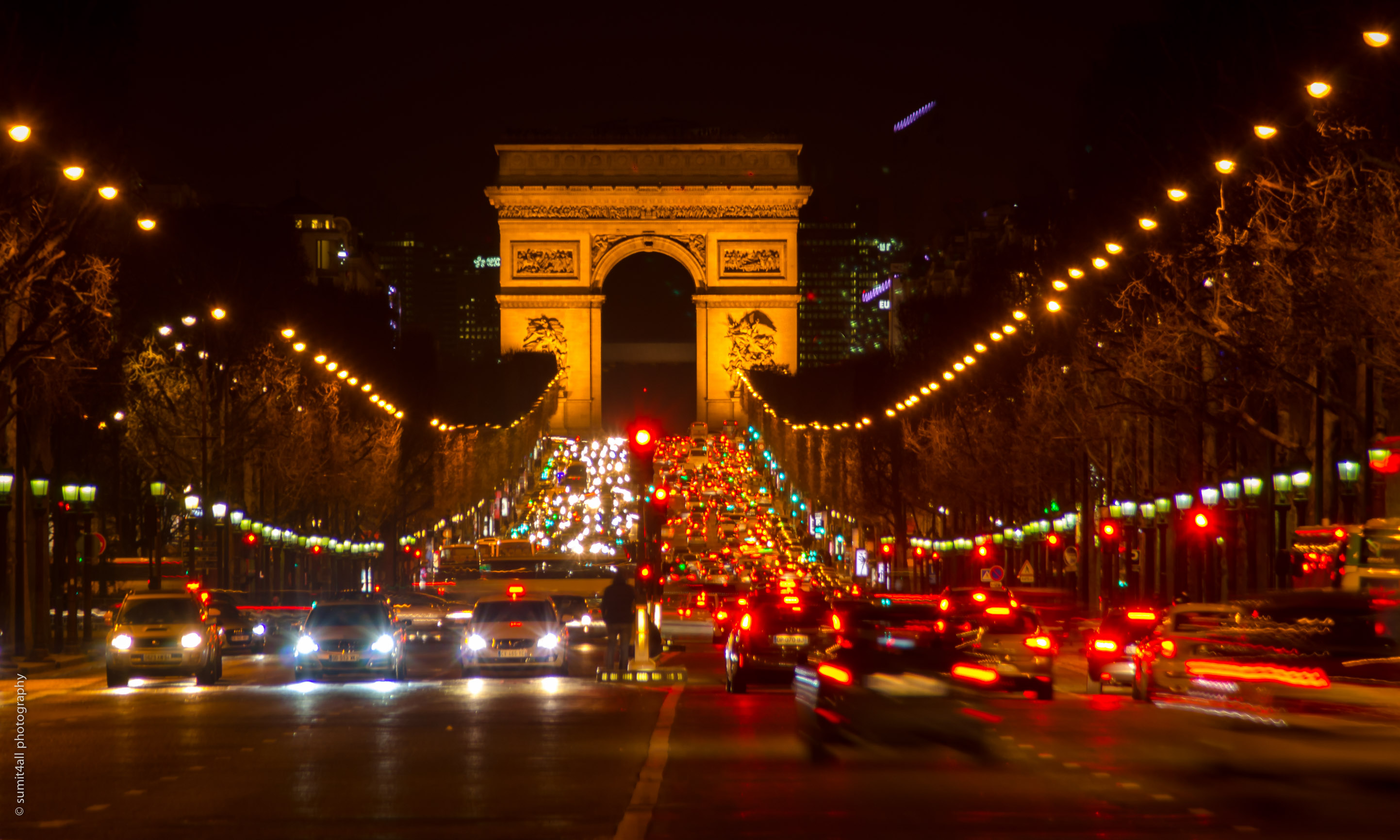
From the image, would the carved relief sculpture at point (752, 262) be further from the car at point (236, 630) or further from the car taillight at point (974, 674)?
the car taillight at point (974, 674)

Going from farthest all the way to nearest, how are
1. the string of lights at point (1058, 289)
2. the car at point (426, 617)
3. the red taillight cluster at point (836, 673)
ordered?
the car at point (426, 617)
the string of lights at point (1058, 289)
the red taillight cluster at point (836, 673)

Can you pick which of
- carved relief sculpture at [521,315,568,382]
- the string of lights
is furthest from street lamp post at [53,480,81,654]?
carved relief sculpture at [521,315,568,382]

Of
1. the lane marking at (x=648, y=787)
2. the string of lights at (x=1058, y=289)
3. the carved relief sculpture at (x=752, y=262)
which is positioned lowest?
the lane marking at (x=648, y=787)

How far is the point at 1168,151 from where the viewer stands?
4694cm

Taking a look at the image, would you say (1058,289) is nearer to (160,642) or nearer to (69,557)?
(69,557)

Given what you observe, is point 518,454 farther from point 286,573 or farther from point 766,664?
point 766,664

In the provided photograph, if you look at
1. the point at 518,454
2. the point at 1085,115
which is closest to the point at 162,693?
the point at 1085,115

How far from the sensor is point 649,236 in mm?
136625

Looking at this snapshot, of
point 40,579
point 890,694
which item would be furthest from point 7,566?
point 890,694

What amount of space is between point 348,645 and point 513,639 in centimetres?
314

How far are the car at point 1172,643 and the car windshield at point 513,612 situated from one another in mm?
11936

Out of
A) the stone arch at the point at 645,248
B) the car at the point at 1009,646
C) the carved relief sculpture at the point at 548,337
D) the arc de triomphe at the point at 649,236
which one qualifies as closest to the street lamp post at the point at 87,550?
the car at the point at 1009,646

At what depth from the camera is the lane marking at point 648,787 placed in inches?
497

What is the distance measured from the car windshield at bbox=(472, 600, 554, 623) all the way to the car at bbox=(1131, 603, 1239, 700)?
11936mm
